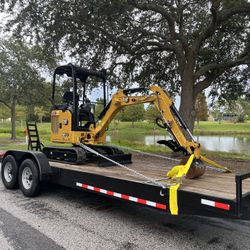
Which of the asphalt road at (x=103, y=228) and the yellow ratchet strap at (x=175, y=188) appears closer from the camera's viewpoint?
the yellow ratchet strap at (x=175, y=188)

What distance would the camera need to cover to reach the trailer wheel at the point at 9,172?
24.8ft

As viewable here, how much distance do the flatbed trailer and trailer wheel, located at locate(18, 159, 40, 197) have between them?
144 millimetres

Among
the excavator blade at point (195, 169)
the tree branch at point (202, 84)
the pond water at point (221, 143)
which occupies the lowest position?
the pond water at point (221, 143)

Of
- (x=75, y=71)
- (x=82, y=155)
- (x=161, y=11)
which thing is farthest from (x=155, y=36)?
(x=82, y=155)

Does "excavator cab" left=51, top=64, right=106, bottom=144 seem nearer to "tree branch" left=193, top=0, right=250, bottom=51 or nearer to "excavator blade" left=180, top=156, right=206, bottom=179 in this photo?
"excavator blade" left=180, top=156, right=206, bottom=179

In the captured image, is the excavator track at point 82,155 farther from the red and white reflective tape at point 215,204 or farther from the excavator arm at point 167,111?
the red and white reflective tape at point 215,204

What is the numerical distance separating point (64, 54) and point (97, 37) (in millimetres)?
2157

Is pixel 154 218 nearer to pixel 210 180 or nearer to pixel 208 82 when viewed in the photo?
pixel 210 180

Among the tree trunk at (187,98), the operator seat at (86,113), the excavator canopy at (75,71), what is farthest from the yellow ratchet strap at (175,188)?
the tree trunk at (187,98)

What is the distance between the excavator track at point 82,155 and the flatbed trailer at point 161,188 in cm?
25

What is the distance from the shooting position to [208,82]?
1370 centimetres

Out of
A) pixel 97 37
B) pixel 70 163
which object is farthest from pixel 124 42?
pixel 70 163

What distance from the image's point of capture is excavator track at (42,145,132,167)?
6.95m

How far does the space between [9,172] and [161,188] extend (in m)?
4.79
